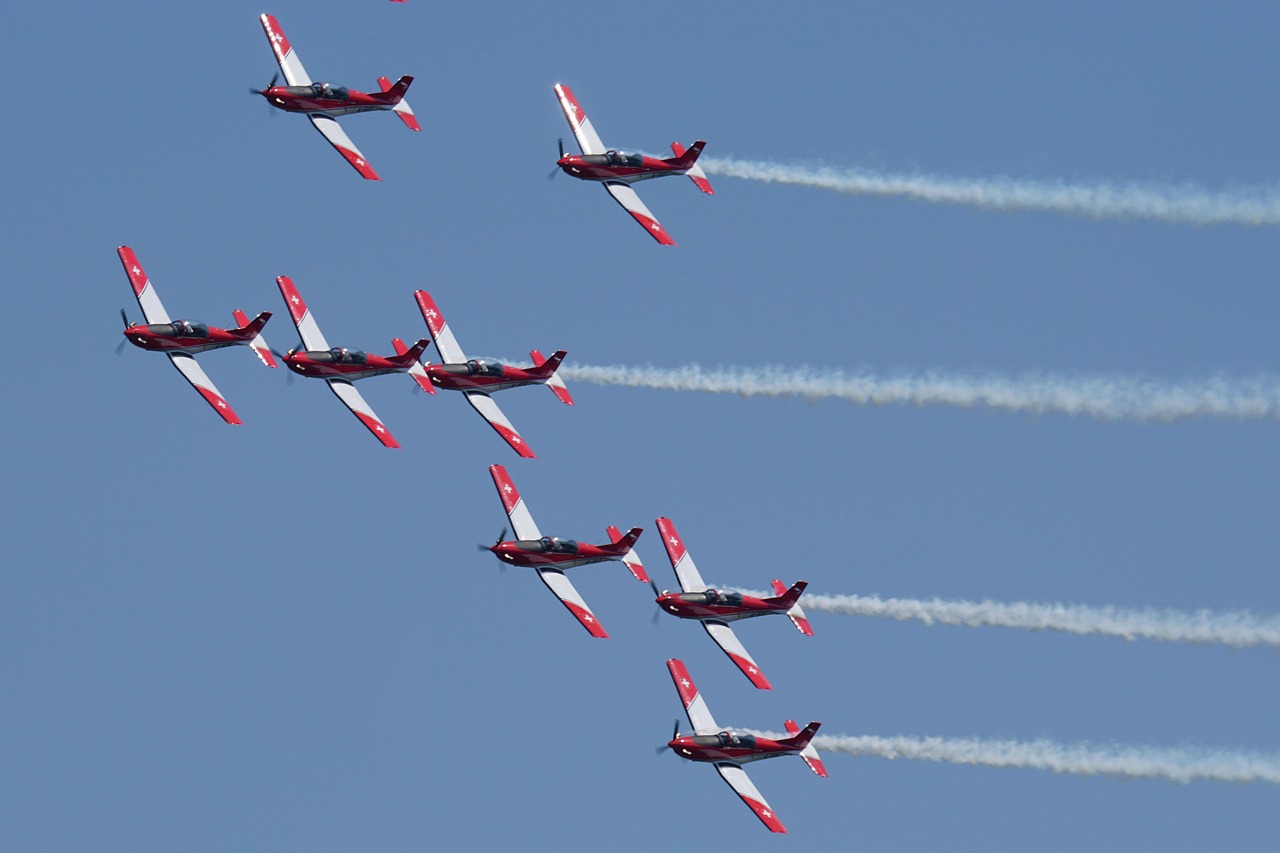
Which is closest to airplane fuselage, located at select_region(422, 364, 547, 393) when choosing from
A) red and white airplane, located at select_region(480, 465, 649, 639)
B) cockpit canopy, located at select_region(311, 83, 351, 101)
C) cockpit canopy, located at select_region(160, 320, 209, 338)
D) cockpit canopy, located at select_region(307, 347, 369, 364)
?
cockpit canopy, located at select_region(307, 347, 369, 364)

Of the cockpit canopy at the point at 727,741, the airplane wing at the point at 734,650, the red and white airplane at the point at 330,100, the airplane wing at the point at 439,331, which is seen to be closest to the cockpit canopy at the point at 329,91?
the red and white airplane at the point at 330,100

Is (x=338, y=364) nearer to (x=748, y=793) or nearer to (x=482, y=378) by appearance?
(x=482, y=378)

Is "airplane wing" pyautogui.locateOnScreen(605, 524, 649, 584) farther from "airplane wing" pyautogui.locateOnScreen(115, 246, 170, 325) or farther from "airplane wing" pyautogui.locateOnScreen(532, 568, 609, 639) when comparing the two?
"airplane wing" pyautogui.locateOnScreen(115, 246, 170, 325)

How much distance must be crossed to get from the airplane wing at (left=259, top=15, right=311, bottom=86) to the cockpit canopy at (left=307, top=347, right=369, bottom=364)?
39.1 ft

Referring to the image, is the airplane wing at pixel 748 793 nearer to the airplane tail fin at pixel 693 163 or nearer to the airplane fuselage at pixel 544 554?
the airplane fuselage at pixel 544 554

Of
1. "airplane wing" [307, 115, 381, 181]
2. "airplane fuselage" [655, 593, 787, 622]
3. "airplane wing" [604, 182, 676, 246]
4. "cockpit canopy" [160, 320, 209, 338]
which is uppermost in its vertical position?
"airplane wing" [604, 182, 676, 246]

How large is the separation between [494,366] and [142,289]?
1578cm

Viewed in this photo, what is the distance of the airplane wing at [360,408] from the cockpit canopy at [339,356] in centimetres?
87

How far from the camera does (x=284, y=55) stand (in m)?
114

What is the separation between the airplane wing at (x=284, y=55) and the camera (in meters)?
114

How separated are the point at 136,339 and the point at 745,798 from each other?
32.3 meters

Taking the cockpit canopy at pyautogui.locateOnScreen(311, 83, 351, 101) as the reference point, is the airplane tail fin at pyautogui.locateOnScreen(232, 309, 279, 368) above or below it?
below

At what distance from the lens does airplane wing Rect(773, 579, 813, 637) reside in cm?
10925

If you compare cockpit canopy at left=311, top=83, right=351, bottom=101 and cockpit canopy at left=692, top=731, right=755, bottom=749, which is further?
cockpit canopy at left=311, top=83, right=351, bottom=101
